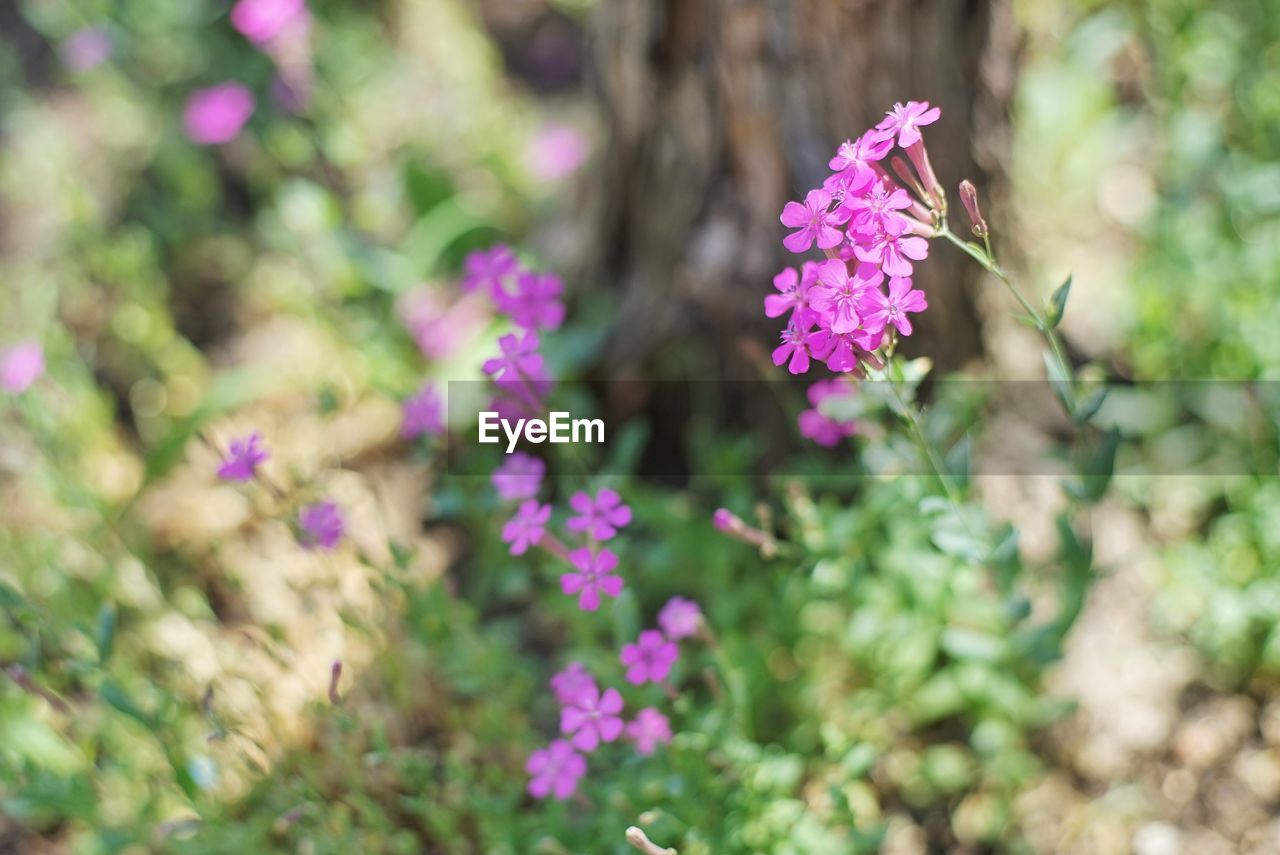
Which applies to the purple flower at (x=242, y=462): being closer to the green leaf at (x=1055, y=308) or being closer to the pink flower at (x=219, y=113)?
the green leaf at (x=1055, y=308)

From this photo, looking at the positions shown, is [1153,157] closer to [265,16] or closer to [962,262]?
[962,262]

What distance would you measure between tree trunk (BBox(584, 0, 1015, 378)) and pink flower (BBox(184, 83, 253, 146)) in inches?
56.7

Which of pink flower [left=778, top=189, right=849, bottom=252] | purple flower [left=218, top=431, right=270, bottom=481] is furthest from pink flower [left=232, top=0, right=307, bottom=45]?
pink flower [left=778, top=189, right=849, bottom=252]

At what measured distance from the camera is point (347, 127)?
3.77 m

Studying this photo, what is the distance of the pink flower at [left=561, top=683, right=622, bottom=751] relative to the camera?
1649mm

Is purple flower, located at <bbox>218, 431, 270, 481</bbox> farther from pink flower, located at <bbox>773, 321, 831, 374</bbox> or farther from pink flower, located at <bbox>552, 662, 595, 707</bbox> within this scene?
pink flower, located at <bbox>773, 321, 831, 374</bbox>

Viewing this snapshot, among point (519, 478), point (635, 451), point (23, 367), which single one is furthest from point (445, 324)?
point (519, 478)

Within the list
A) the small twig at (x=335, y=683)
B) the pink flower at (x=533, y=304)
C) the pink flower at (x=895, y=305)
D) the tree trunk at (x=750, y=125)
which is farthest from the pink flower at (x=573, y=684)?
the tree trunk at (x=750, y=125)

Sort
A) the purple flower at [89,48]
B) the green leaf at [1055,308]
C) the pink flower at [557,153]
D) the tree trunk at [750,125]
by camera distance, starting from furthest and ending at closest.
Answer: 1. the purple flower at [89,48]
2. the pink flower at [557,153]
3. the tree trunk at [750,125]
4. the green leaf at [1055,308]

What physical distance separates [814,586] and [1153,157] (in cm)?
212

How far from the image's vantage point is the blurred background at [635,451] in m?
2.16

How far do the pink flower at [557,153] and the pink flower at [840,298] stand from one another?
2.25m

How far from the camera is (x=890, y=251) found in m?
1.43

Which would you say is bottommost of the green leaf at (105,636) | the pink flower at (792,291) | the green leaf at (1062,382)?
the green leaf at (105,636)
